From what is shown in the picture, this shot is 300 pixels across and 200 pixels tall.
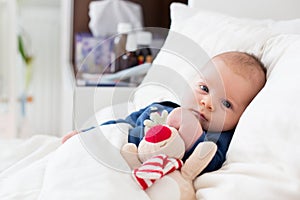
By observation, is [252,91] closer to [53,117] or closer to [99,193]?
[99,193]

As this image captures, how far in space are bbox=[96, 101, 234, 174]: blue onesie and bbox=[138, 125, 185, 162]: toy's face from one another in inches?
1.1

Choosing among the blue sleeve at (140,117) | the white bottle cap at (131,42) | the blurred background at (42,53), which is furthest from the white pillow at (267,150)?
the blurred background at (42,53)

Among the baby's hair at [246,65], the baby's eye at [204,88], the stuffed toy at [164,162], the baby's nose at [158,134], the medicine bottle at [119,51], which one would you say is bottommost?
the medicine bottle at [119,51]

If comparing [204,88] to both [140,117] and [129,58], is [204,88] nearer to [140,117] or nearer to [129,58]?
[140,117]

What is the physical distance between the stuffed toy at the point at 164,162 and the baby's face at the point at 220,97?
0.07m

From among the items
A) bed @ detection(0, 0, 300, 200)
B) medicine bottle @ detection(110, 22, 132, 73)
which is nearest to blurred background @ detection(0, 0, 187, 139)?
medicine bottle @ detection(110, 22, 132, 73)

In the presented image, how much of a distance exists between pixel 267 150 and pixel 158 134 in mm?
185

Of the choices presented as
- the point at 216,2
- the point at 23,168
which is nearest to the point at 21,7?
the point at 216,2

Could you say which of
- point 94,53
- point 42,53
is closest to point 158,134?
point 94,53

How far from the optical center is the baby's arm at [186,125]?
0.92 m

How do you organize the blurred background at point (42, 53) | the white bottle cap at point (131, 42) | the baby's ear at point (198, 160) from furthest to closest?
the blurred background at point (42, 53), the white bottle cap at point (131, 42), the baby's ear at point (198, 160)

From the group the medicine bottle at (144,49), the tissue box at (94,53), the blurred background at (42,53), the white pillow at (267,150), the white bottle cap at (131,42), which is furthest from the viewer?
the blurred background at (42,53)

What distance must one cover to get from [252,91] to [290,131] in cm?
19

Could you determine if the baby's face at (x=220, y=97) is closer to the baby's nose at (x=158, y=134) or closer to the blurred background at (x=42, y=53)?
the baby's nose at (x=158, y=134)
